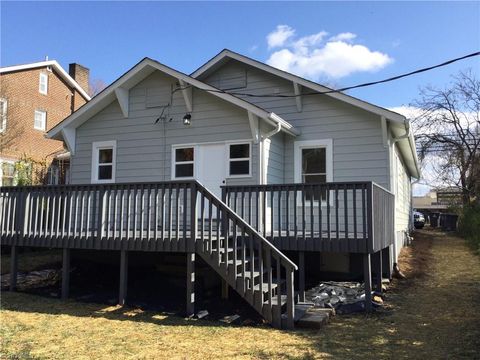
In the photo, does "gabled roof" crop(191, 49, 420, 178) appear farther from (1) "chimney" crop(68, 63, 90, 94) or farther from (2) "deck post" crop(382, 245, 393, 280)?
(1) "chimney" crop(68, 63, 90, 94)

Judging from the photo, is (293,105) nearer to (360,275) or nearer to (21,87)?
(360,275)

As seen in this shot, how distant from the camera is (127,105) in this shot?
11.2m

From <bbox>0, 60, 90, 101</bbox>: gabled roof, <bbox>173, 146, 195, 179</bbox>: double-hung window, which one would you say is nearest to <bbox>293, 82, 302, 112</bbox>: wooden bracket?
<bbox>173, 146, 195, 179</bbox>: double-hung window

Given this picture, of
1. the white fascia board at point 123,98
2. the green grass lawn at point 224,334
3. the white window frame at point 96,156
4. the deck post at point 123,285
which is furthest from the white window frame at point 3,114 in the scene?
the deck post at point 123,285

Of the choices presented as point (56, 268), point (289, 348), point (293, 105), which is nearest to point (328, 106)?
point (293, 105)

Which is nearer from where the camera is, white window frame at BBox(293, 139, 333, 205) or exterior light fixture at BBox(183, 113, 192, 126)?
white window frame at BBox(293, 139, 333, 205)

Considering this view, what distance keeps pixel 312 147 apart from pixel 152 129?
13.1ft

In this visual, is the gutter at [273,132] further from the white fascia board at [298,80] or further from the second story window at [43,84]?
the second story window at [43,84]

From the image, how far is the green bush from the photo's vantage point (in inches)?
642

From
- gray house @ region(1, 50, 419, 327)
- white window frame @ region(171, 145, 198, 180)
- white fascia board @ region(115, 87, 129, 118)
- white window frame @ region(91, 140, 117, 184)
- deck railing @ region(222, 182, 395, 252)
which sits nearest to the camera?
deck railing @ region(222, 182, 395, 252)

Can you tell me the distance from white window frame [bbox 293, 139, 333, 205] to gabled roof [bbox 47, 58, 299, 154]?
0.34 metres

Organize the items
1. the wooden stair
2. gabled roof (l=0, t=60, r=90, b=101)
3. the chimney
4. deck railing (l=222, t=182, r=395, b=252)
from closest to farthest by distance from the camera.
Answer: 1. the wooden stair
2. deck railing (l=222, t=182, r=395, b=252)
3. gabled roof (l=0, t=60, r=90, b=101)
4. the chimney

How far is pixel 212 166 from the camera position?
10375 mm

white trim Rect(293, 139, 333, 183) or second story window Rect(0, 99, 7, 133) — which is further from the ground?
second story window Rect(0, 99, 7, 133)
